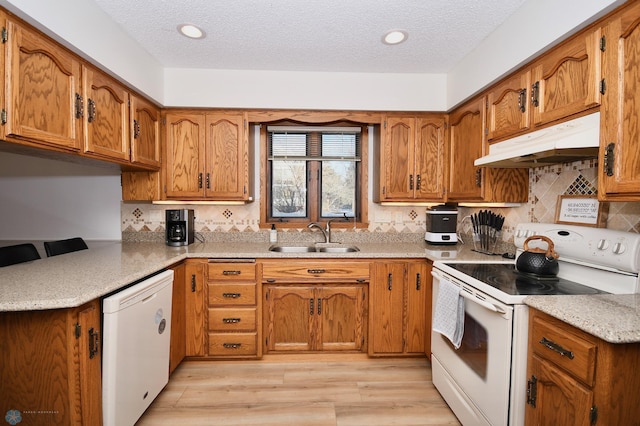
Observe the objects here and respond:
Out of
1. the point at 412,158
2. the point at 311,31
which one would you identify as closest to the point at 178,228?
the point at 311,31

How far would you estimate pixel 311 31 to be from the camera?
6.26ft

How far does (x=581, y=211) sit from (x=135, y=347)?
2.55 m

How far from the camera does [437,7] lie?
1.68m

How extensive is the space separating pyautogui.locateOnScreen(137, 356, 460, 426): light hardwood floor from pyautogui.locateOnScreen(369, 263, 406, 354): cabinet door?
0.50ft

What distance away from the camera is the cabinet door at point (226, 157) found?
250cm

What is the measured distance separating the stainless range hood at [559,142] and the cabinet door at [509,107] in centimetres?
17

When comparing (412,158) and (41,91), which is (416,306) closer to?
(412,158)

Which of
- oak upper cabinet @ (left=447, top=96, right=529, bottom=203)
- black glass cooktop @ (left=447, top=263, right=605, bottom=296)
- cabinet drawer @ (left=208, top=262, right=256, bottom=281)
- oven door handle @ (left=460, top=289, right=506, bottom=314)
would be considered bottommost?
cabinet drawer @ (left=208, top=262, right=256, bottom=281)

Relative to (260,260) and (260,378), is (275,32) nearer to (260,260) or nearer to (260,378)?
(260,260)

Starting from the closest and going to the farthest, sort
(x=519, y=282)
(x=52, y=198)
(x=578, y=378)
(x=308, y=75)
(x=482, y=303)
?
(x=578, y=378) → (x=482, y=303) → (x=519, y=282) → (x=308, y=75) → (x=52, y=198)

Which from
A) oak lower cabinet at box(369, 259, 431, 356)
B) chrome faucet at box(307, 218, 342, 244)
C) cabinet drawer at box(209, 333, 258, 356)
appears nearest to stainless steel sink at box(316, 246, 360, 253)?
chrome faucet at box(307, 218, 342, 244)

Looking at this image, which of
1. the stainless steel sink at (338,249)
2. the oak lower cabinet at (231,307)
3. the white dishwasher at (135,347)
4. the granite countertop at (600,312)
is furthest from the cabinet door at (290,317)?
the granite countertop at (600,312)

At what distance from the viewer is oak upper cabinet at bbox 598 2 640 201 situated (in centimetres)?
112

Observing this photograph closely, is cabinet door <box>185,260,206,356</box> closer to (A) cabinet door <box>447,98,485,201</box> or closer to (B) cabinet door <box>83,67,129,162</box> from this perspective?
(B) cabinet door <box>83,67,129,162</box>
